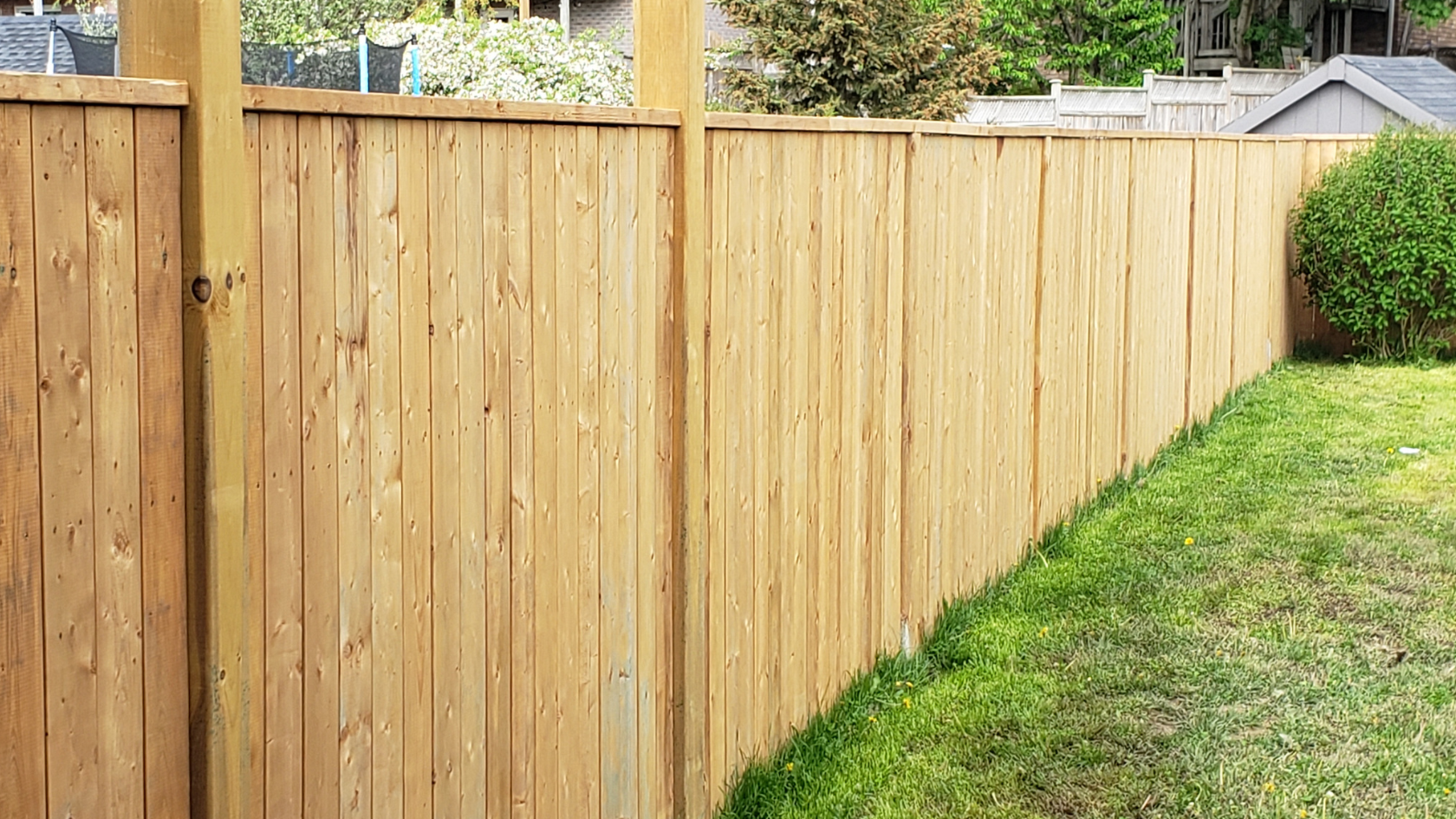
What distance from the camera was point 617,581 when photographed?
4047 millimetres

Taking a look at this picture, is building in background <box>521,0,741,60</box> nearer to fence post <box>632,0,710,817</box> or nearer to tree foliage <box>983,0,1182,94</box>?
tree foliage <box>983,0,1182,94</box>

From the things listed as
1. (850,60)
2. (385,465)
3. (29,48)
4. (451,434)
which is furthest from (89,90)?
(850,60)

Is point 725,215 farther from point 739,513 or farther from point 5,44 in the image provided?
point 5,44

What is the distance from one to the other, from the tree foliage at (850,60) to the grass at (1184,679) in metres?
12.9

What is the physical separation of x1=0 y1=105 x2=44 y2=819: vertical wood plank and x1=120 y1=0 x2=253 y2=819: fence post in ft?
0.77

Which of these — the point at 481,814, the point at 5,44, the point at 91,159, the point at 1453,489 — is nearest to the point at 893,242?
the point at 481,814

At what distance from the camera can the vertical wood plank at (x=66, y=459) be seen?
2.40 m

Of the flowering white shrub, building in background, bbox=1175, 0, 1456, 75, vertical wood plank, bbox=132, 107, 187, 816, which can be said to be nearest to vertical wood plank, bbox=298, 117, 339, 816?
vertical wood plank, bbox=132, 107, 187, 816

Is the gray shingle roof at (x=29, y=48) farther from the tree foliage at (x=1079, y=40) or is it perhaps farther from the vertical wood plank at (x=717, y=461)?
the tree foliage at (x=1079, y=40)

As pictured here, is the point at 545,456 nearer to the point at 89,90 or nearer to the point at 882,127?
the point at 89,90

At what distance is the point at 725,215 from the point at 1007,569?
3.32 metres

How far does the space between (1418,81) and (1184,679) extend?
44.6 feet

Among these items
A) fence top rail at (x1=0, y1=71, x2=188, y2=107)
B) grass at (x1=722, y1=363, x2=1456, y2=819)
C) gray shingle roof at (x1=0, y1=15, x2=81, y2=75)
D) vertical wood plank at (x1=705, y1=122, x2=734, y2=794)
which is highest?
gray shingle roof at (x1=0, y1=15, x2=81, y2=75)

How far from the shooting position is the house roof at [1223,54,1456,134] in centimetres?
1681
